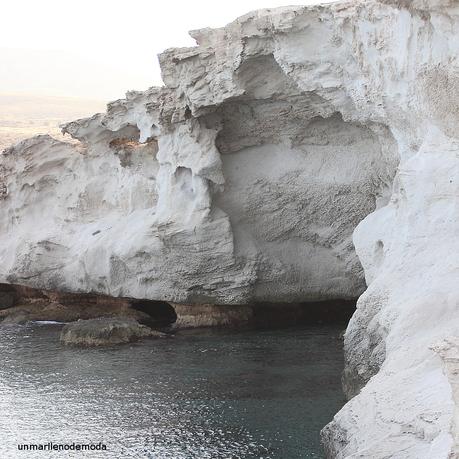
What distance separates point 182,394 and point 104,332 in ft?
18.7

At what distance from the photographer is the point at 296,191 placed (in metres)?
20.8

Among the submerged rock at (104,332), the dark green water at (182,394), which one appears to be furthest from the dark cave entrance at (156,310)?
the dark green water at (182,394)

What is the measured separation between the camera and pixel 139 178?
23.8 m

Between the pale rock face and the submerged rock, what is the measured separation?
55.8 inches

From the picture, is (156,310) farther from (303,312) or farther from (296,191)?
(296,191)

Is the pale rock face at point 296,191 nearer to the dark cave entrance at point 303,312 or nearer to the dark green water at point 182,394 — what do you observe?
the dark cave entrance at point 303,312

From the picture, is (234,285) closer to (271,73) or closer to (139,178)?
(139,178)

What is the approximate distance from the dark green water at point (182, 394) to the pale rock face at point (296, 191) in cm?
139

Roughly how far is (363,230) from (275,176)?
4.62 metres

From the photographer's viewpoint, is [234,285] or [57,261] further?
[57,261]

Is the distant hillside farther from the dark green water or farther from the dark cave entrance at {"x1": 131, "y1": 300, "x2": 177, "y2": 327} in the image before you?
the dark green water

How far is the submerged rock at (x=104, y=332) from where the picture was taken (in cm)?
2100

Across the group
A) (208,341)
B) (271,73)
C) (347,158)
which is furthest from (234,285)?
(271,73)

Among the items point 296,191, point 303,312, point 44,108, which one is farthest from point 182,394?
point 44,108
